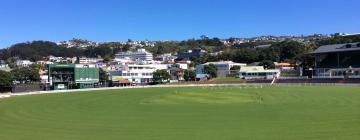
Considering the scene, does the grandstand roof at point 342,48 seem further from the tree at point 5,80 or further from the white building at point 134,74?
the tree at point 5,80

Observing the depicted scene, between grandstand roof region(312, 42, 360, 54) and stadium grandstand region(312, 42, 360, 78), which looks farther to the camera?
grandstand roof region(312, 42, 360, 54)

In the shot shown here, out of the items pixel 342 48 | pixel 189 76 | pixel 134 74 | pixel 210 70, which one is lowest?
pixel 189 76

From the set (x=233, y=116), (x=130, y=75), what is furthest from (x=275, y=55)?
(x=233, y=116)

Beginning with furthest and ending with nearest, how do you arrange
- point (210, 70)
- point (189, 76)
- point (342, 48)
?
point (210, 70), point (189, 76), point (342, 48)

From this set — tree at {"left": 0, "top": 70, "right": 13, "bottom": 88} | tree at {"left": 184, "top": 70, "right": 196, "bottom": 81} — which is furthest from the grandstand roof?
tree at {"left": 0, "top": 70, "right": 13, "bottom": 88}

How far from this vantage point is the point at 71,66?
3526 inches

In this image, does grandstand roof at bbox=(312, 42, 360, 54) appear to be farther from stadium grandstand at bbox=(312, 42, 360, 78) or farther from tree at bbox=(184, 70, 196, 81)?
tree at bbox=(184, 70, 196, 81)

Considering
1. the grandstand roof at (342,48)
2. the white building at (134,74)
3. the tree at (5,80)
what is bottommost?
the tree at (5,80)

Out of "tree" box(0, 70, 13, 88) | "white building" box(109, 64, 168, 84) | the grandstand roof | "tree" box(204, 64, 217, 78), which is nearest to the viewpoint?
"tree" box(0, 70, 13, 88)

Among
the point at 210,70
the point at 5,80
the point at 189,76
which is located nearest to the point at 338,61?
the point at 210,70

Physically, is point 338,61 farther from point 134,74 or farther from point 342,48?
point 134,74

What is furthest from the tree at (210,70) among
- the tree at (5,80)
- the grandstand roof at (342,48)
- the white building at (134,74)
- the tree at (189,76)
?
the tree at (5,80)

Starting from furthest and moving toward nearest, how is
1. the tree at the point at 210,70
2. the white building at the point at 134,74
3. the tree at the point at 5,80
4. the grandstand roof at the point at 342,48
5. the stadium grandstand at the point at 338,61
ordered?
the white building at the point at 134,74 < the tree at the point at 210,70 < the grandstand roof at the point at 342,48 < the stadium grandstand at the point at 338,61 < the tree at the point at 5,80

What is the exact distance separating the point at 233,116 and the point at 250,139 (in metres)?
7.99
